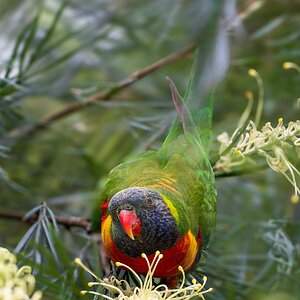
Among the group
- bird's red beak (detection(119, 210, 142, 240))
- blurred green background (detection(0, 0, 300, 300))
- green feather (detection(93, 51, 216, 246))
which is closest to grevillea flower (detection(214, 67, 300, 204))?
green feather (detection(93, 51, 216, 246))

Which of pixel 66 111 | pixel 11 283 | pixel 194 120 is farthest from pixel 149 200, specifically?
pixel 66 111

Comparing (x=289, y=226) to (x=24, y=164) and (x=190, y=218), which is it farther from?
(x=24, y=164)

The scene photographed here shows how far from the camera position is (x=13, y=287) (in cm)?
57

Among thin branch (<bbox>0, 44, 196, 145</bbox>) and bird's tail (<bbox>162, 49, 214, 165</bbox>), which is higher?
bird's tail (<bbox>162, 49, 214, 165</bbox>)

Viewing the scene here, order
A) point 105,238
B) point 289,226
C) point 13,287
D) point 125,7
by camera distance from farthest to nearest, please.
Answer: point 125,7 → point 289,226 → point 105,238 → point 13,287

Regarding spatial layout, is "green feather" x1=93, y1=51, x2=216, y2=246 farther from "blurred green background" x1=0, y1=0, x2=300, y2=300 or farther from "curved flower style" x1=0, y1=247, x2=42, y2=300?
"curved flower style" x1=0, y1=247, x2=42, y2=300

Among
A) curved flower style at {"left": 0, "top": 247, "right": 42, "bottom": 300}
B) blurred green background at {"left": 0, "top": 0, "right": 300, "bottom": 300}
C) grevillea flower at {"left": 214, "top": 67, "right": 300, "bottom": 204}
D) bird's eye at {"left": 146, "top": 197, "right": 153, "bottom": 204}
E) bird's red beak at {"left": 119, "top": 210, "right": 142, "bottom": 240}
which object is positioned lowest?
blurred green background at {"left": 0, "top": 0, "right": 300, "bottom": 300}

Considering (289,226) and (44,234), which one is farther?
(289,226)

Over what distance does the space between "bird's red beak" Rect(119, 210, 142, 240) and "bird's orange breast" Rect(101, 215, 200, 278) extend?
0.04 meters

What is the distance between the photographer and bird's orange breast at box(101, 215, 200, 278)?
851 millimetres

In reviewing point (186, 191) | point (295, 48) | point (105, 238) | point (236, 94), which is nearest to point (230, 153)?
point (186, 191)

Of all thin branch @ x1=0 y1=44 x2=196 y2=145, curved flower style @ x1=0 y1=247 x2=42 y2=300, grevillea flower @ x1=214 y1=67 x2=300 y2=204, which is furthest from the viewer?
thin branch @ x1=0 y1=44 x2=196 y2=145

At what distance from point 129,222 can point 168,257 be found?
0.25 feet

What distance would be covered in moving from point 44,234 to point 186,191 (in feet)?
0.66
